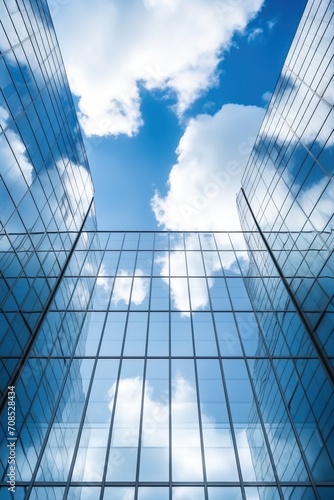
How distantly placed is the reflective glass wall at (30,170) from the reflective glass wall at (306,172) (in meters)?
12.9

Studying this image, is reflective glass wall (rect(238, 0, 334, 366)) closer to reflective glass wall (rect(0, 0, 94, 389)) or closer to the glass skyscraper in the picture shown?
the glass skyscraper

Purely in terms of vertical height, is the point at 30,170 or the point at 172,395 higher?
the point at 30,170

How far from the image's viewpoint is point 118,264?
87.4 ft

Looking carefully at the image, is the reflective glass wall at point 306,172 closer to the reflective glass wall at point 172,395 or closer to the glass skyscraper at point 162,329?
the glass skyscraper at point 162,329

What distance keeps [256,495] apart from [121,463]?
460cm

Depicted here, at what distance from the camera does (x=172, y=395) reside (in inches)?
630

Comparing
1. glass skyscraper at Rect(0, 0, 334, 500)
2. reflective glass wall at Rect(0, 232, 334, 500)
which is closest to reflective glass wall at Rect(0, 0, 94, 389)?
glass skyscraper at Rect(0, 0, 334, 500)

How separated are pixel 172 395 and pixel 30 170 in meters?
11.8

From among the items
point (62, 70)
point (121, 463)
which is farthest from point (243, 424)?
point (62, 70)

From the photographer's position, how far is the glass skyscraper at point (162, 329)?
13172 mm

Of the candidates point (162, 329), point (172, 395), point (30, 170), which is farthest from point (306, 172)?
point (30, 170)

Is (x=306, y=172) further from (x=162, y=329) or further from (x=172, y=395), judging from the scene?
(x=172, y=395)

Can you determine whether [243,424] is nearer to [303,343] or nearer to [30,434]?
[303,343]

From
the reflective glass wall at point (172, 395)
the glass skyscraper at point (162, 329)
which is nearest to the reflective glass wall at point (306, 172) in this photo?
the glass skyscraper at point (162, 329)
